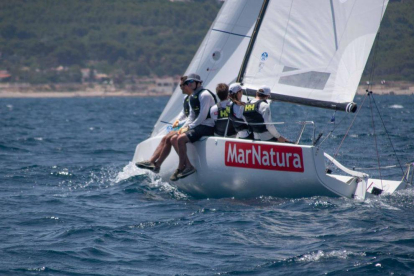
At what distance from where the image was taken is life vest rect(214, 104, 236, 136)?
7.43m

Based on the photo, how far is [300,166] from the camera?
269 inches

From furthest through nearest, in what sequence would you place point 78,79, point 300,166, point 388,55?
point 78,79 < point 388,55 < point 300,166

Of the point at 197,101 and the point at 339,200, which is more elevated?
the point at 197,101

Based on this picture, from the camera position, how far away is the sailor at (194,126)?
7.44 m

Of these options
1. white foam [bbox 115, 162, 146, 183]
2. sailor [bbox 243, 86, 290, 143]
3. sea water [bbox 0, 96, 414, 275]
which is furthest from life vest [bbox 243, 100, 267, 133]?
white foam [bbox 115, 162, 146, 183]

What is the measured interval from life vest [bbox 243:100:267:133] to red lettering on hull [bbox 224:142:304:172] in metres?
0.27

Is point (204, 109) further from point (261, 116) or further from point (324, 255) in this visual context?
point (324, 255)

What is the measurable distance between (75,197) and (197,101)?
1800mm

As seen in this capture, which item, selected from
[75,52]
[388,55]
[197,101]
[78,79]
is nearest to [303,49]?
[197,101]

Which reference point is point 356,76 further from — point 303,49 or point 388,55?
point 388,55

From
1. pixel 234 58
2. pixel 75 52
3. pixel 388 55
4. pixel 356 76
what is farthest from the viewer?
pixel 75 52

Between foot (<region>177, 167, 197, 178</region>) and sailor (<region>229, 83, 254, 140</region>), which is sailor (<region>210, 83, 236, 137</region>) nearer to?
sailor (<region>229, 83, 254, 140</region>)

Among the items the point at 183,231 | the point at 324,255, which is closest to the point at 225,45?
the point at 183,231

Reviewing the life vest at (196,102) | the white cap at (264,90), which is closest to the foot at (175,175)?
the life vest at (196,102)
